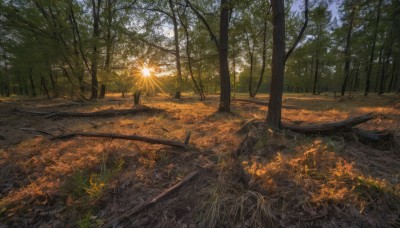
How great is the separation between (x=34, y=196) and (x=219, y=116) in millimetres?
5771

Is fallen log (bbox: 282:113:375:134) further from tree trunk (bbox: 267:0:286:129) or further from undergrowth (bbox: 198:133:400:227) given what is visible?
undergrowth (bbox: 198:133:400:227)

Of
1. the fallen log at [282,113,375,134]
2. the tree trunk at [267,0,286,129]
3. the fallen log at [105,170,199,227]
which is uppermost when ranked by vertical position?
the tree trunk at [267,0,286,129]

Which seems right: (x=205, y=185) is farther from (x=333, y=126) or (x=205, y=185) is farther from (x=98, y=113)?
(x=98, y=113)

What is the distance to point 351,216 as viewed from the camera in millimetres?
1902

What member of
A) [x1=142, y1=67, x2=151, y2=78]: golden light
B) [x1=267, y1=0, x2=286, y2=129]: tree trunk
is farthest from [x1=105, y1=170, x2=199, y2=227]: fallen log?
[x1=142, y1=67, x2=151, y2=78]: golden light

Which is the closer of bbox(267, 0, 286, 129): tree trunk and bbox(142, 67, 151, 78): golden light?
bbox(267, 0, 286, 129): tree trunk

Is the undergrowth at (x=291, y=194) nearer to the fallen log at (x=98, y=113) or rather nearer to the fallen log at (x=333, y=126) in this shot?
the fallen log at (x=333, y=126)

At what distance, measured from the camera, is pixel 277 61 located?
433 cm

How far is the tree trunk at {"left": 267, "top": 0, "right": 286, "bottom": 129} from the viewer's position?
4184 millimetres

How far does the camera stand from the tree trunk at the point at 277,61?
4184mm

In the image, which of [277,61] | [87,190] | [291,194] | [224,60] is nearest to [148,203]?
[87,190]

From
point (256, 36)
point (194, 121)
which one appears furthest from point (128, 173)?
point (256, 36)

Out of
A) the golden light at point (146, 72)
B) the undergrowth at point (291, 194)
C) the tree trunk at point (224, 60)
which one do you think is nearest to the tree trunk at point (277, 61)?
the undergrowth at point (291, 194)

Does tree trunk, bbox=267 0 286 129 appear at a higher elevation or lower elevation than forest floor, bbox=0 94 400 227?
higher
